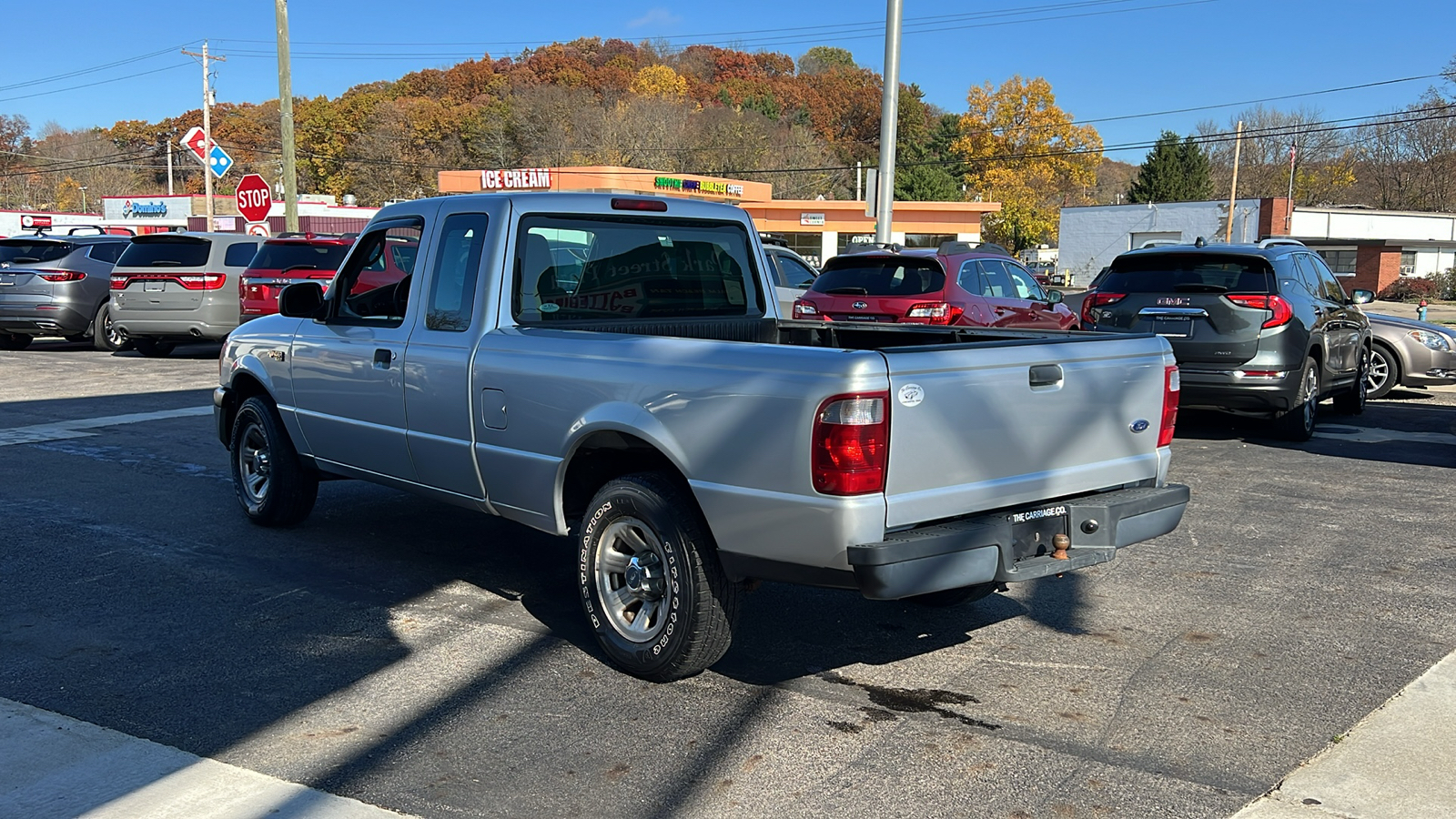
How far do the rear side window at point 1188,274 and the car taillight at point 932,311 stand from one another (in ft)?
6.19

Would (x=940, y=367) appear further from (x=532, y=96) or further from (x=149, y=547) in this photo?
(x=532, y=96)

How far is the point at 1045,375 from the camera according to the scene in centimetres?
422

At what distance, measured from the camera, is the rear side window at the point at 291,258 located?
15.8 m

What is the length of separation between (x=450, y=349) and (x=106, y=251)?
16.9 m

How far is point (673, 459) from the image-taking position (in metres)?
4.20

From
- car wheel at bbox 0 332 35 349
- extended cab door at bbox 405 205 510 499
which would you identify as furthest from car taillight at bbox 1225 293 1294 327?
car wheel at bbox 0 332 35 349

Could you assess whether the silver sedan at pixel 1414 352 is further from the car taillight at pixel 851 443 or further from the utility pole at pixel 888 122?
the car taillight at pixel 851 443

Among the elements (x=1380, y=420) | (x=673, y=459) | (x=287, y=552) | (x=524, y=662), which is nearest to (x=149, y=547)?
(x=287, y=552)

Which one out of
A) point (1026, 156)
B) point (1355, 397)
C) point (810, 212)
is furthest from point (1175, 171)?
point (1355, 397)

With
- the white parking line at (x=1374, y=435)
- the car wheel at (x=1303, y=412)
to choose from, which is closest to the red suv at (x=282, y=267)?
the car wheel at (x=1303, y=412)

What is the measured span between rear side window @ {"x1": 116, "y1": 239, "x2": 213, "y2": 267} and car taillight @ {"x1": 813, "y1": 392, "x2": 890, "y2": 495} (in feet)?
50.5

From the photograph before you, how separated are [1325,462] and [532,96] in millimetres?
92547

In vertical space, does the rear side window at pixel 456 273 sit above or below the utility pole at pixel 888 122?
below

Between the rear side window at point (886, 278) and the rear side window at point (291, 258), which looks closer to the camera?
the rear side window at point (886, 278)
